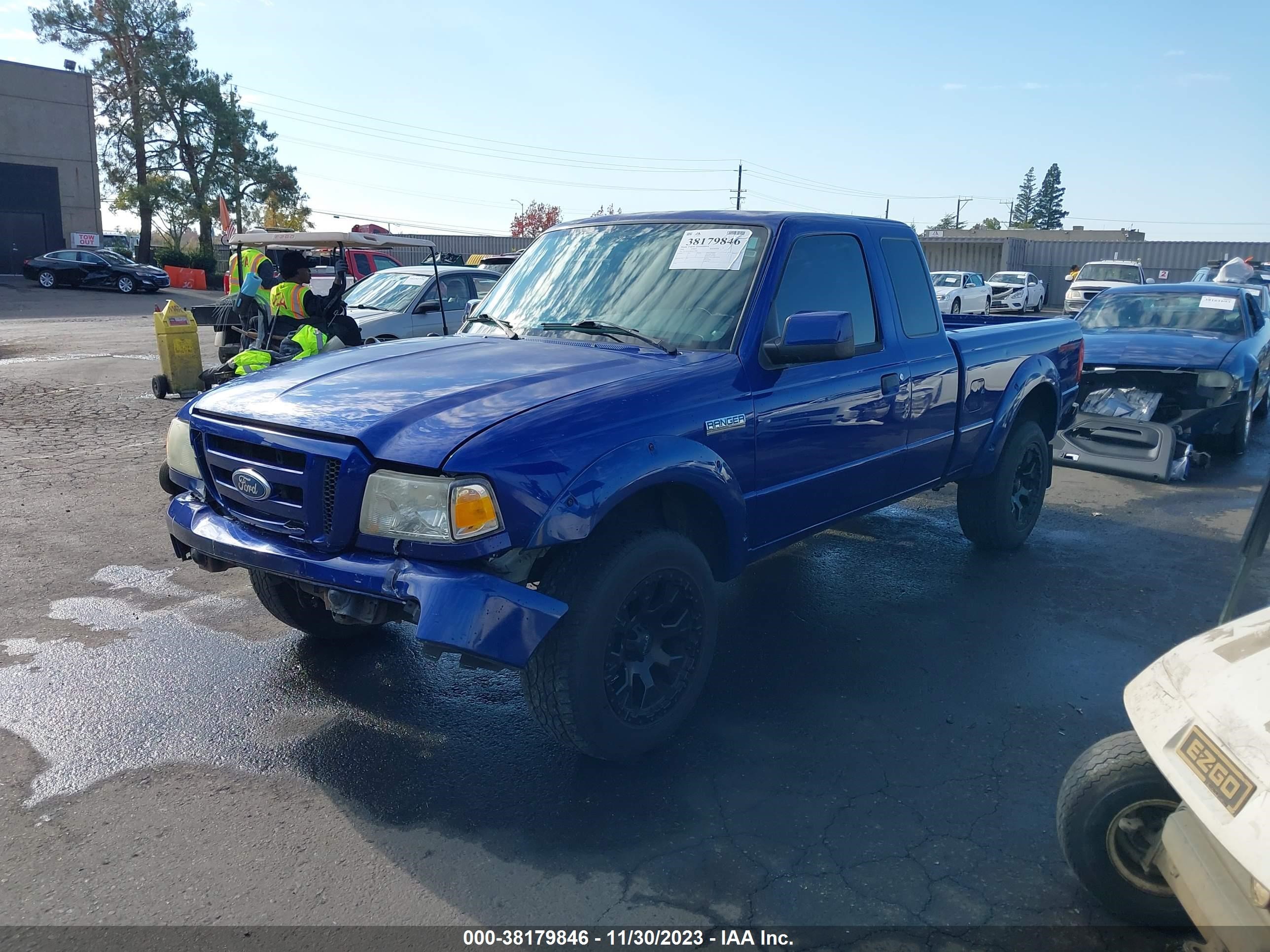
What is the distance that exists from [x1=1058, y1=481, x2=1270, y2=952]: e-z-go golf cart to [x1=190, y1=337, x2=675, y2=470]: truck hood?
6.68 ft

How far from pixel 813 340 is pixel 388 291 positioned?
9.33 metres

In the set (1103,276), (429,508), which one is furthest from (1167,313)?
(1103,276)

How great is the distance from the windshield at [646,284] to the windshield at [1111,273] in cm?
2596

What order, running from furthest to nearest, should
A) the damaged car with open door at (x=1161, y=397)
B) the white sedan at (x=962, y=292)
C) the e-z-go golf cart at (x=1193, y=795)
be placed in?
the white sedan at (x=962, y=292), the damaged car with open door at (x=1161, y=397), the e-z-go golf cart at (x=1193, y=795)

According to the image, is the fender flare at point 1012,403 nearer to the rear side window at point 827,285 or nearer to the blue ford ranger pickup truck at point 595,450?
the blue ford ranger pickup truck at point 595,450

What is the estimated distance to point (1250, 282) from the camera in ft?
63.1

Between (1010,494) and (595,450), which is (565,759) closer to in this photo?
(595,450)

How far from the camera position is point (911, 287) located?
5.05 metres

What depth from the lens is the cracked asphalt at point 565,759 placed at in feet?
9.17

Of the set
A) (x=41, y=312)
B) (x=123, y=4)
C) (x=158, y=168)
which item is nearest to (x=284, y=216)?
(x=158, y=168)

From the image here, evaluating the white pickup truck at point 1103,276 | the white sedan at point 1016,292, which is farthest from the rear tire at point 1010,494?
the white sedan at point 1016,292

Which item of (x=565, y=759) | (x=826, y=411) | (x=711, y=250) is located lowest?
(x=565, y=759)

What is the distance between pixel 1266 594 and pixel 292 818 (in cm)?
551

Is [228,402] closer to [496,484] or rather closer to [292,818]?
[496,484]
